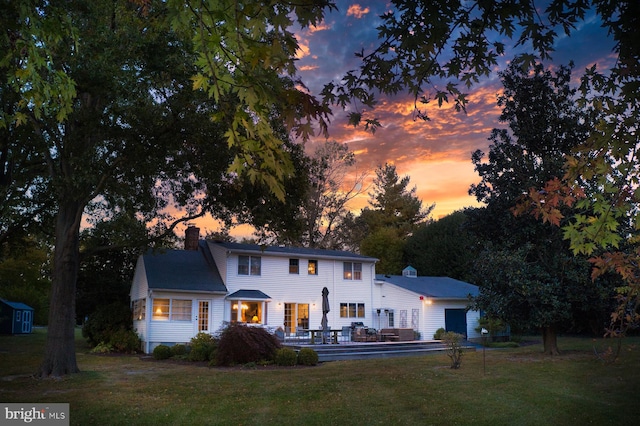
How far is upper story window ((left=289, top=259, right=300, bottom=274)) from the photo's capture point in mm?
31109

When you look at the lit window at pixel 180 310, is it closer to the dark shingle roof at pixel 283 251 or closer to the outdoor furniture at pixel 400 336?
the dark shingle roof at pixel 283 251

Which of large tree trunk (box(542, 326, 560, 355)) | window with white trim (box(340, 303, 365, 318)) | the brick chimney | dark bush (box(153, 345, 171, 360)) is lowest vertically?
dark bush (box(153, 345, 171, 360))

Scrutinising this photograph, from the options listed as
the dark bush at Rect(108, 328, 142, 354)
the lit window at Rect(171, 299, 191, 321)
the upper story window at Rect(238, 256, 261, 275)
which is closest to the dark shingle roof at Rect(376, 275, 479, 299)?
the upper story window at Rect(238, 256, 261, 275)

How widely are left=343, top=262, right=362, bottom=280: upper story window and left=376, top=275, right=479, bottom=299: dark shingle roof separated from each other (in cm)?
136

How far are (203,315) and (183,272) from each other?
2.75 metres

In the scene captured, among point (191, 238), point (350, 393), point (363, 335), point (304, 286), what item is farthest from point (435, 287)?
point (350, 393)

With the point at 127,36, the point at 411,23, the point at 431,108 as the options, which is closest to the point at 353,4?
the point at 411,23

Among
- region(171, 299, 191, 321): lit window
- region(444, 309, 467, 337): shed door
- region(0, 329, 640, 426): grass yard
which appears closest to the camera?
region(0, 329, 640, 426): grass yard

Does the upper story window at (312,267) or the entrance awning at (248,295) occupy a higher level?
the upper story window at (312,267)

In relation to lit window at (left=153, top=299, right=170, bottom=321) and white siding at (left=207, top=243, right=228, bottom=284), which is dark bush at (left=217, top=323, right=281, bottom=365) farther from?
white siding at (left=207, top=243, right=228, bottom=284)

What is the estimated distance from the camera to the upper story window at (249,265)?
29562mm

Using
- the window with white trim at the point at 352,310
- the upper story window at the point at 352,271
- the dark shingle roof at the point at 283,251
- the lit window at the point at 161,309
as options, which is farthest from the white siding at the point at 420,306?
the lit window at the point at 161,309

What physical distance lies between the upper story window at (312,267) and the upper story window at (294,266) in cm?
75

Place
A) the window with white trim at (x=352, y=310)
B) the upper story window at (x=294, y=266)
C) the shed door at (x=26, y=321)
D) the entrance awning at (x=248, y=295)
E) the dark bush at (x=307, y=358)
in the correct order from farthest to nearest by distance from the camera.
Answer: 1. the shed door at (x=26, y=321)
2. the window with white trim at (x=352, y=310)
3. the upper story window at (x=294, y=266)
4. the entrance awning at (x=248, y=295)
5. the dark bush at (x=307, y=358)
